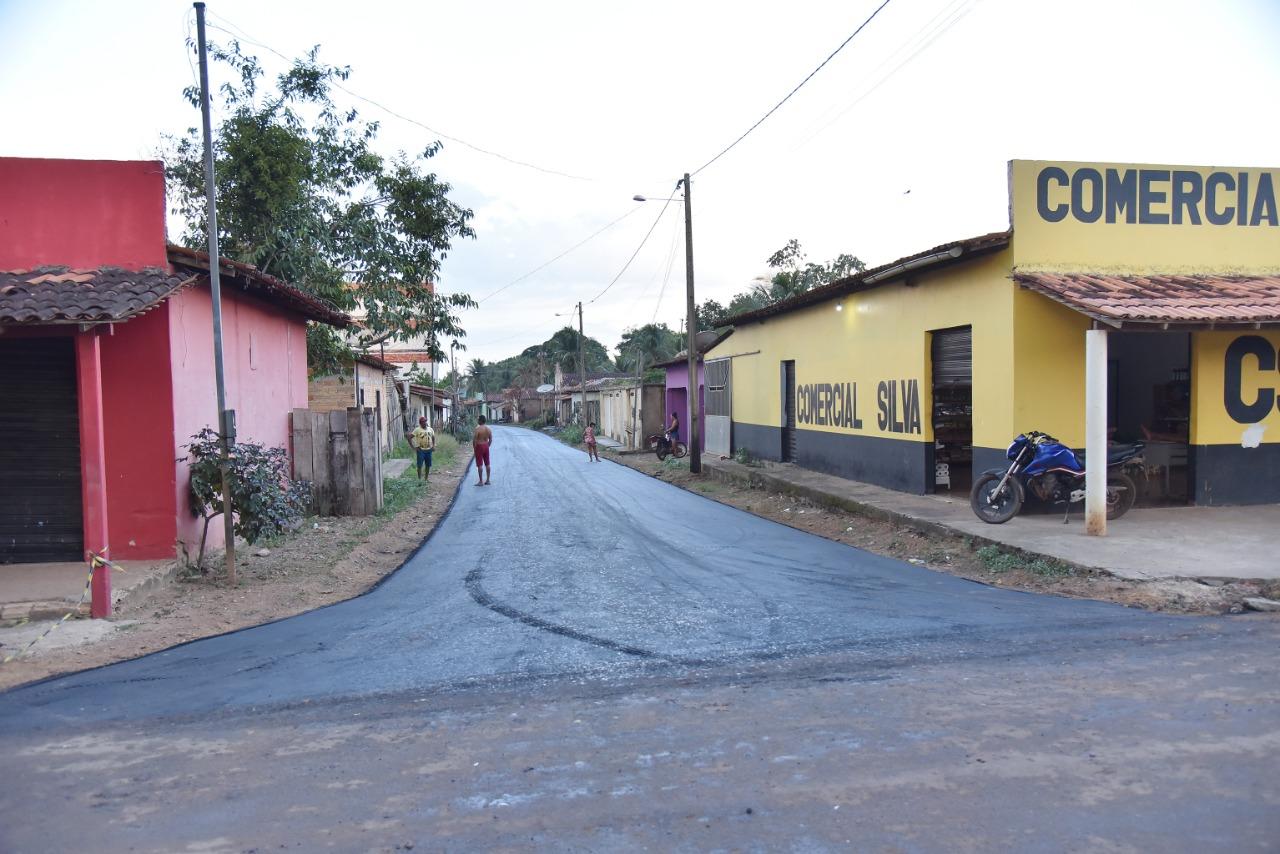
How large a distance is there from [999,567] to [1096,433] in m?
2.32

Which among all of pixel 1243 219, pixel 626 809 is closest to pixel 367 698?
pixel 626 809

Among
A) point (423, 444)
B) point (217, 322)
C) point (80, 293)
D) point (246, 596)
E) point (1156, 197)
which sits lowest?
point (246, 596)

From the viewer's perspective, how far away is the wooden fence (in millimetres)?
14773

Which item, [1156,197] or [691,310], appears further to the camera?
[691,310]

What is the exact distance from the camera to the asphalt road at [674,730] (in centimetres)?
375

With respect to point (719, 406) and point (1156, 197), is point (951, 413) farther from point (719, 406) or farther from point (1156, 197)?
point (719, 406)

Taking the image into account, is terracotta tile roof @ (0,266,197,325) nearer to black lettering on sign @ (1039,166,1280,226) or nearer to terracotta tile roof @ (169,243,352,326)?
terracotta tile roof @ (169,243,352,326)

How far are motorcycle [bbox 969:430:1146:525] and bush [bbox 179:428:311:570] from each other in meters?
8.59

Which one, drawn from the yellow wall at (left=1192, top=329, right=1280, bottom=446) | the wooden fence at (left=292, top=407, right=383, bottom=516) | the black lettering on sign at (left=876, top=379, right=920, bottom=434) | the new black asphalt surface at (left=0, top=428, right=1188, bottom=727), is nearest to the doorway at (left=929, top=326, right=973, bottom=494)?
the black lettering on sign at (left=876, top=379, right=920, bottom=434)

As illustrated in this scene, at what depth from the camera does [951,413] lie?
1535cm

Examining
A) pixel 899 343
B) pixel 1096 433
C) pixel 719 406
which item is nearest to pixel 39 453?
pixel 1096 433

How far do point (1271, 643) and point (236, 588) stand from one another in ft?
30.1

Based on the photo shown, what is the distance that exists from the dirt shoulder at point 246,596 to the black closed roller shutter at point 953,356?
28.8ft

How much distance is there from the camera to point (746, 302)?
48.4 metres
